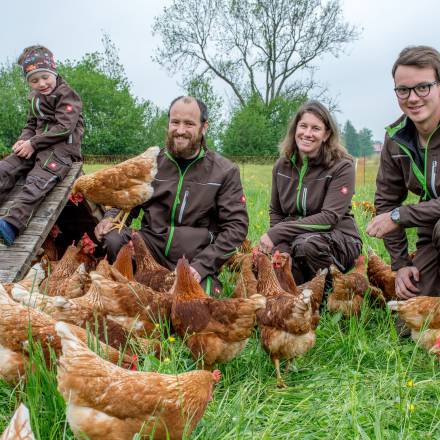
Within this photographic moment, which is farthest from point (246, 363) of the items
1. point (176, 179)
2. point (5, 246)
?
point (5, 246)

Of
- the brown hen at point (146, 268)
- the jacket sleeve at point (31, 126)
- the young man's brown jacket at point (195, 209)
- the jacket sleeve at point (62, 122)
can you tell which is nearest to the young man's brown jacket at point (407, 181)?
the young man's brown jacket at point (195, 209)

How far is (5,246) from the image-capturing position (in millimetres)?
4117

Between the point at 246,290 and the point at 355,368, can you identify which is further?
the point at 246,290

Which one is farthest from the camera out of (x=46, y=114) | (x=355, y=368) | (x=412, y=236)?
(x=412, y=236)

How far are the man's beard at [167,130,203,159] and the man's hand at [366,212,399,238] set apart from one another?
5.36 feet

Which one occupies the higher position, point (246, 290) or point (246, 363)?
point (246, 290)

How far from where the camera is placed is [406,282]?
3754 millimetres

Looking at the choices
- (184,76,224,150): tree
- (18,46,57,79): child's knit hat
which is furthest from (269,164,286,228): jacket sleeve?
(184,76,224,150): tree

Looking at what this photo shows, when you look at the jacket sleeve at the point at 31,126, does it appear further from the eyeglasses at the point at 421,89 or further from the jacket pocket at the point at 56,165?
the eyeglasses at the point at 421,89

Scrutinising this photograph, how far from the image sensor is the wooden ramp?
151 inches

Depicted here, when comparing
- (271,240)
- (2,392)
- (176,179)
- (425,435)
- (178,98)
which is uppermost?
(178,98)

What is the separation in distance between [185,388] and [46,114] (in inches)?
145

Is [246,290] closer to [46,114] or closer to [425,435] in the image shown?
[425,435]

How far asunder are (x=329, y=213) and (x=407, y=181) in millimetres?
721
